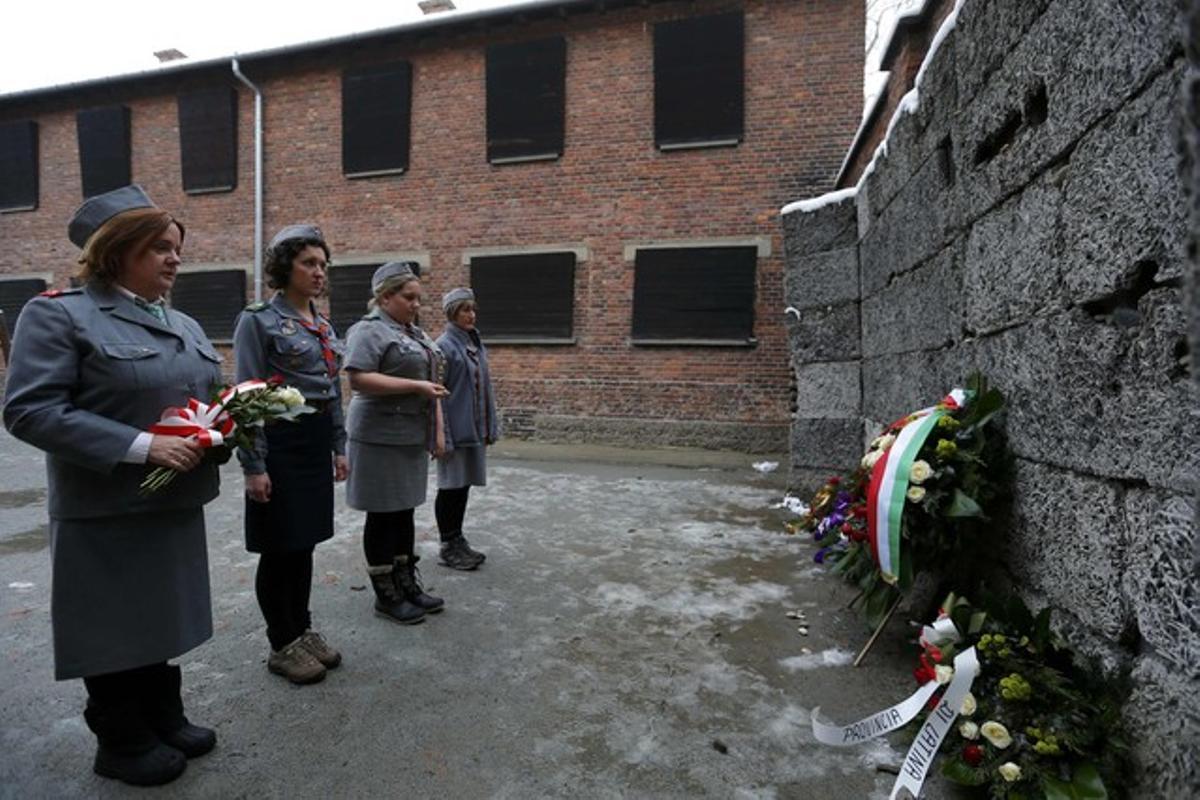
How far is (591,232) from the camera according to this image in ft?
33.8

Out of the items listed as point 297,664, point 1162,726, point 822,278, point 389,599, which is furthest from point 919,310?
point 297,664

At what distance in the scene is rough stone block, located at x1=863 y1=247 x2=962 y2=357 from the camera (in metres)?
3.15

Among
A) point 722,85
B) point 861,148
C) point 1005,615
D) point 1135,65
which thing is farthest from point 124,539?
point 722,85

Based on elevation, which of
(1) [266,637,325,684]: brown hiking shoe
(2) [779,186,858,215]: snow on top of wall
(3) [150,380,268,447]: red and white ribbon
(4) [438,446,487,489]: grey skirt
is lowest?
(1) [266,637,325,684]: brown hiking shoe

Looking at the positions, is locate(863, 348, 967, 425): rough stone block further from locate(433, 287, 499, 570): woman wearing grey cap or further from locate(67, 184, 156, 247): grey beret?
locate(67, 184, 156, 247): grey beret

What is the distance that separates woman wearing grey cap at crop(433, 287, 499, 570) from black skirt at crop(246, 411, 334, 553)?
4.15 feet

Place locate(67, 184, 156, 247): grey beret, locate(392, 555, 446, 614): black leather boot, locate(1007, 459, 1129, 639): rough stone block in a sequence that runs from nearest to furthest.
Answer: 1. locate(1007, 459, 1129, 639): rough stone block
2. locate(67, 184, 156, 247): grey beret
3. locate(392, 555, 446, 614): black leather boot

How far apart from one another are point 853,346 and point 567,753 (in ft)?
14.2

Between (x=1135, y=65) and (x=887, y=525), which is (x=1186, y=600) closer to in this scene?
(x=887, y=525)

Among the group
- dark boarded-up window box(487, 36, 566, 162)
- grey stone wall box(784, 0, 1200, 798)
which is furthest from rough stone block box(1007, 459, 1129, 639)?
dark boarded-up window box(487, 36, 566, 162)

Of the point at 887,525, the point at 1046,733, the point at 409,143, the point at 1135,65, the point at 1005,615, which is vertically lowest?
the point at 1046,733

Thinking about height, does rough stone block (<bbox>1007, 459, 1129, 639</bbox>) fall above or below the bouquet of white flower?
below

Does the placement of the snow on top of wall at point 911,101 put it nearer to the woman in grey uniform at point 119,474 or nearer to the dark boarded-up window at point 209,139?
the woman in grey uniform at point 119,474

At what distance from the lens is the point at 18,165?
13.7 m
